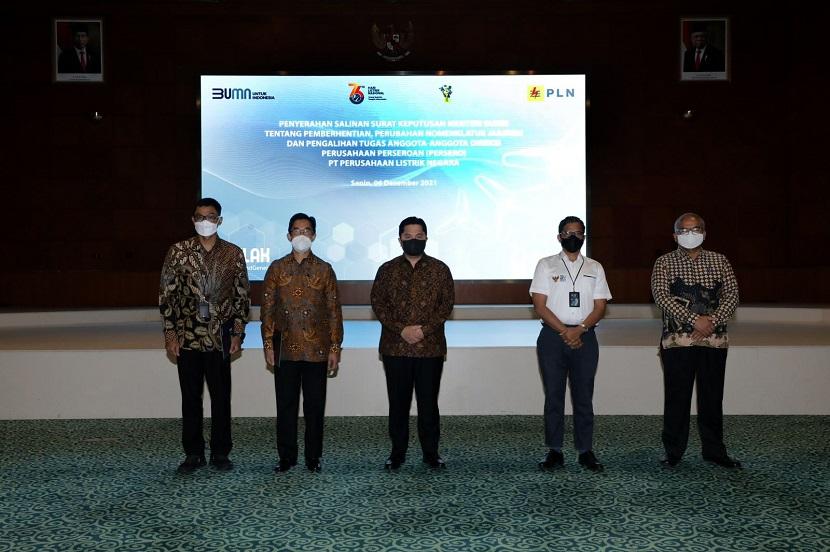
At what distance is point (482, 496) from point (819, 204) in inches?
269

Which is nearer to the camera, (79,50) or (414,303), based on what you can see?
(414,303)

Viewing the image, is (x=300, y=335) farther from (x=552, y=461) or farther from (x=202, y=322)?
(x=552, y=461)

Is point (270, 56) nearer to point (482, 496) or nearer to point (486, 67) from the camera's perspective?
point (486, 67)

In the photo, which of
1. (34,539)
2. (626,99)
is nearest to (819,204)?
(626,99)

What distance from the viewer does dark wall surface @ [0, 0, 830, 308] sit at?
8.44 metres

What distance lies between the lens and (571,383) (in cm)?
390

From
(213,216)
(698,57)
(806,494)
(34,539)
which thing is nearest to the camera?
(34,539)

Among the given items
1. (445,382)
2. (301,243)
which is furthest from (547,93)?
(301,243)

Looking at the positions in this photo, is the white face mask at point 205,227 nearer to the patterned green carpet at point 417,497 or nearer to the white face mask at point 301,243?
the white face mask at point 301,243

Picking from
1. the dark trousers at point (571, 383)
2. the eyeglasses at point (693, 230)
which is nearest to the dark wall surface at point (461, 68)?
the dark trousers at point (571, 383)

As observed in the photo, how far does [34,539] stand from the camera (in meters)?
2.76

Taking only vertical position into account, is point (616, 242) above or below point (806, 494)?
above

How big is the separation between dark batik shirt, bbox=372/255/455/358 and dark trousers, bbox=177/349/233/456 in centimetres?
80

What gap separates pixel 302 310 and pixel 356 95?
4.56m
